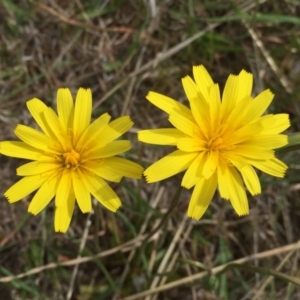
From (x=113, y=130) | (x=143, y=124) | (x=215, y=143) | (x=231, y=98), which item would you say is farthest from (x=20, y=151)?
(x=143, y=124)

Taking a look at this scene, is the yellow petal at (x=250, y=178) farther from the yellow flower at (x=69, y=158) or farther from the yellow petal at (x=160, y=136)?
the yellow flower at (x=69, y=158)

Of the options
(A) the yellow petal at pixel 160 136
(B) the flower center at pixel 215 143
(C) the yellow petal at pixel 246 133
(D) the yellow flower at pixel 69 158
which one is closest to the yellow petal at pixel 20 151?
(D) the yellow flower at pixel 69 158

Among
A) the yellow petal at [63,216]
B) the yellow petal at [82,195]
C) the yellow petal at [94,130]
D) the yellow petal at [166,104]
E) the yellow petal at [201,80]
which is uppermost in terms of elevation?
the yellow petal at [201,80]

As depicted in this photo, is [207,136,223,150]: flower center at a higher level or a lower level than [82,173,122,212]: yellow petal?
higher

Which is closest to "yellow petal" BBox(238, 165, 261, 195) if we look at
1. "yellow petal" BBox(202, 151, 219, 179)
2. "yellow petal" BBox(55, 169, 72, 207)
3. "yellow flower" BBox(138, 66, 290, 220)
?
"yellow flower" BBox(138, 66, 290, 220)

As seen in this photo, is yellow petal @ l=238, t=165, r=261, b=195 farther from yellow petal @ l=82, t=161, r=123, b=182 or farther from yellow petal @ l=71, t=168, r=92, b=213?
yellow petal @ l=71, t=168, r=92, b=213

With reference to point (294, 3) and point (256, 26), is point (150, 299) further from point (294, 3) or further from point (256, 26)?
point (294, 3)

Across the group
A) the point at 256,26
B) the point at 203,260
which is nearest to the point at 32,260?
the point at 203,260
